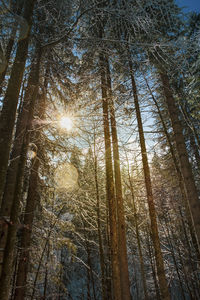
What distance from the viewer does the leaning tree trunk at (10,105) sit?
→ 1.94 meters

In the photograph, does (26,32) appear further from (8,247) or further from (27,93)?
(8,247)

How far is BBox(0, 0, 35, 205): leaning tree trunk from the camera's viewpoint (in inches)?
76.3

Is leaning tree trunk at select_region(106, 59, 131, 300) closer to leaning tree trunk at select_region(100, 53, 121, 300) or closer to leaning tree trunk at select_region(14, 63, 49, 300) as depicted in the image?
leaning tree trunk at select_region(100, 53, 121, 300)

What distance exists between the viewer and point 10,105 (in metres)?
2.18

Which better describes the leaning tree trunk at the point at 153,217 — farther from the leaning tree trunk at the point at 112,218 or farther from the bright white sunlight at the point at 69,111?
the leaning tree trunk at the point at 112,218

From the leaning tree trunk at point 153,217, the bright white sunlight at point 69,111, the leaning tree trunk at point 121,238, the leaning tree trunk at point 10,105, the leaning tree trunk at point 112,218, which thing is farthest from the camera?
the leaning tree trunk at point 121,238

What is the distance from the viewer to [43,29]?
3457mm

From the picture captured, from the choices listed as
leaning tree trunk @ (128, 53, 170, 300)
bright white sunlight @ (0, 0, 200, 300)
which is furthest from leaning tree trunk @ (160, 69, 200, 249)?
leaning tree trunk @ (128, 53, 170, 300)

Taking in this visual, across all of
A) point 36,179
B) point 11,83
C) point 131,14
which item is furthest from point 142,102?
point 11,83

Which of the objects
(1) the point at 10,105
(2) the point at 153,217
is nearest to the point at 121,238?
(2) the point at 153,217

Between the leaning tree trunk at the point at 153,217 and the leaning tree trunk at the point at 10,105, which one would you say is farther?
the leaning tree trunk at the point at 153,217

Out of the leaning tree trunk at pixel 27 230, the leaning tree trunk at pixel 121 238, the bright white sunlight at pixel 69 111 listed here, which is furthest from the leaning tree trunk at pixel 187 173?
the leaning tree trunk at pixel 27 230

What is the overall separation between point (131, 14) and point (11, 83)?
2330mm

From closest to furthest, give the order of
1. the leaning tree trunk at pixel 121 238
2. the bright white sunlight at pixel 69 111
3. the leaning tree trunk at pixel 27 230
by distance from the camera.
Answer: the bright white sunlight at pixel 69 111 → the leaning tree trunk at pixel 27 230 → the leaning tree trunk at pixel 121 238
